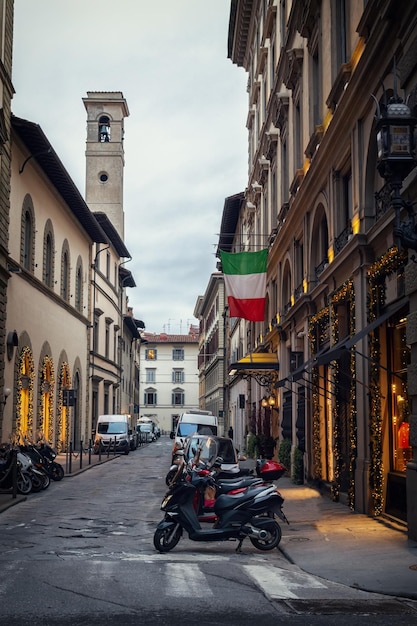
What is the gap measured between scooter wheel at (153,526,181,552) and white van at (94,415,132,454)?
30922 mm

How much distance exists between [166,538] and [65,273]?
99.3 feet

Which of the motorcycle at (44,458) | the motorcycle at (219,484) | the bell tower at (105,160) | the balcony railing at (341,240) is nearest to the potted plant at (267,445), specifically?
the motorcycle at (44,458)

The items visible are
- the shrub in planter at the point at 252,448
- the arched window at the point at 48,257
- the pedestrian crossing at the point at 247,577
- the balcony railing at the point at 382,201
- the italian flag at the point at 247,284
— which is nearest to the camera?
the pedestrian crossing at the point at 247,577

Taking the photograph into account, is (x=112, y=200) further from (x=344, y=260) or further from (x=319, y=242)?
(x=344, y=260)

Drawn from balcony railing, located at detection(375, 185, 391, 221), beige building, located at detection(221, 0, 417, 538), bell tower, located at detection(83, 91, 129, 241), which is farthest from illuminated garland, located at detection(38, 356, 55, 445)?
bell tower, located at detection(83, 91, 129, 241)

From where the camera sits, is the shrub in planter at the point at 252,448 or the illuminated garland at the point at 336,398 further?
the shrub in planter at the point at 252,448

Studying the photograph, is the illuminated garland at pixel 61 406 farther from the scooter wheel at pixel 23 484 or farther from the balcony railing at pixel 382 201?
the balcony railing at pixel 382 201

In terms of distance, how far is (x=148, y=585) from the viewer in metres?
8.98

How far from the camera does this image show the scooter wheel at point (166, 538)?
1134 cm

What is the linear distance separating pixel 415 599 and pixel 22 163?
81.4 feet

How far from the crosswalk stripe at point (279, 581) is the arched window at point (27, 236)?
22.3m

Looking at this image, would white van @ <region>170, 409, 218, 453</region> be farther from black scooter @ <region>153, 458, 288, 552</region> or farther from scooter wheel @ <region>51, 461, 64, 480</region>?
black scooter @ <region>153, 458, 288, 552</region>

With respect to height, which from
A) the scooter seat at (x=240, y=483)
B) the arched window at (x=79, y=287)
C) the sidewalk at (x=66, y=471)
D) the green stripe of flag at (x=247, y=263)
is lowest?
the sidewalk at (x=66, y=471)

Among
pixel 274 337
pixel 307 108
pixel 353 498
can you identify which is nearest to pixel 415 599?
pixel 353 498
